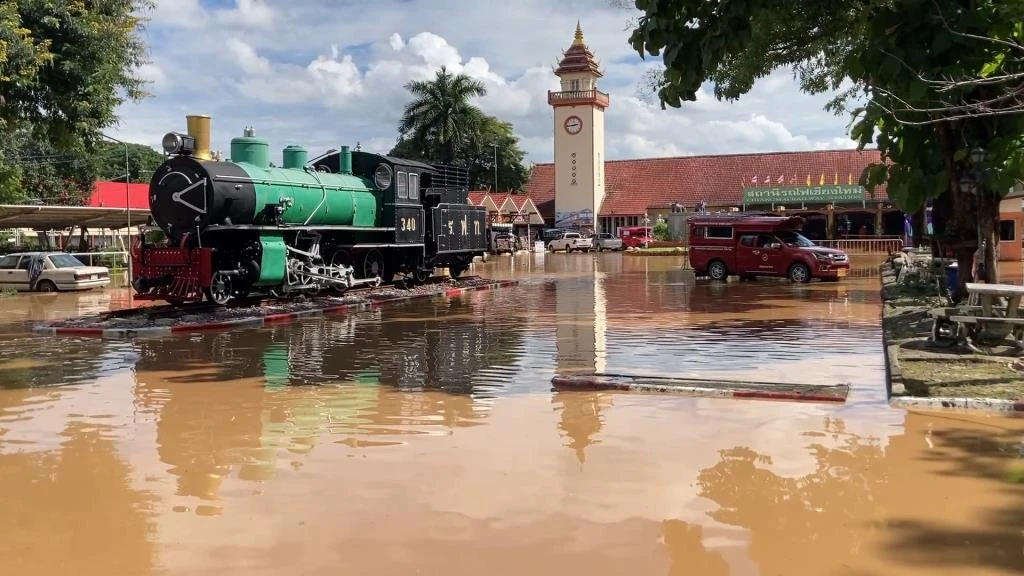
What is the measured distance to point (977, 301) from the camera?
35.0 ft

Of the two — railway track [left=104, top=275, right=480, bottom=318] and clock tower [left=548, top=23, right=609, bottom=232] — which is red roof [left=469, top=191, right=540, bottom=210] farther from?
railway track [left=104, top=275, right=480, bottom=318]

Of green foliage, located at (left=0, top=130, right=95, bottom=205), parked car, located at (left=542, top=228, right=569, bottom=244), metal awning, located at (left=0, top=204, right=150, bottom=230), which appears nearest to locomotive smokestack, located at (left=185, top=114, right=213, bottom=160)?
metal awning, located at (left=0, top=204, right=150, bottom=230)

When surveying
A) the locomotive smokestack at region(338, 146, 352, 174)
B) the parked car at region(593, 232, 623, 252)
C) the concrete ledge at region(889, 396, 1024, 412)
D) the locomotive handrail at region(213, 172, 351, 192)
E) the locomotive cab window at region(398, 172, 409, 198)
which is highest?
the locomotive smokestack at region(338, 146, 352, 174)

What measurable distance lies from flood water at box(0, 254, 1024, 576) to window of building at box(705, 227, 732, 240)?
523 inches

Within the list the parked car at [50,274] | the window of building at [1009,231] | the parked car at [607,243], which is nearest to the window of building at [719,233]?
the window of building at [1009,231]

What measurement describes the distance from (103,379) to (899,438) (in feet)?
27.3

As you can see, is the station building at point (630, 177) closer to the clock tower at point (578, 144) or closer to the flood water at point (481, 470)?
the clock tower at point (578, 144)

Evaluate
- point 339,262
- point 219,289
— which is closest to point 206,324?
point 219,289

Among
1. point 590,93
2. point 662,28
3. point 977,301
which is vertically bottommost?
point 977,301

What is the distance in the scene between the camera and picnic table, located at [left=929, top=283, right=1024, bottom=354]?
943 cm

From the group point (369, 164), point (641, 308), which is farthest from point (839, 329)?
point (369, 164)

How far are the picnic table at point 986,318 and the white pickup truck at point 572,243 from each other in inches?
1645

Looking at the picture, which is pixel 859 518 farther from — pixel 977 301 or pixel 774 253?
pixel 774 253

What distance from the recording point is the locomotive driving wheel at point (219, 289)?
51.3 ft
